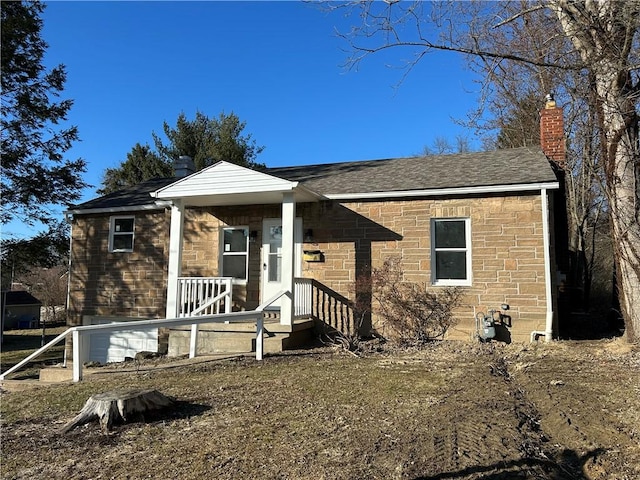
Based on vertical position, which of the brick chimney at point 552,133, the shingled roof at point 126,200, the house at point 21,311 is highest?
the brick chimney at point 552,133

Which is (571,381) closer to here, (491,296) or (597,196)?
(491,296)

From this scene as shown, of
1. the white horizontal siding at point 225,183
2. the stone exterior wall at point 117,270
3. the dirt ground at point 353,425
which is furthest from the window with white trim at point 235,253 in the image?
the dirt ground at point 353,425

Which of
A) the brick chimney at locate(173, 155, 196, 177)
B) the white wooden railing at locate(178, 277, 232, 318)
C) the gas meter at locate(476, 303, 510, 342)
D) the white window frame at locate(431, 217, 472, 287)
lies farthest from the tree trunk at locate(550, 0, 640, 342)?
the brick chimney at locate(173, 155, 196, 177)

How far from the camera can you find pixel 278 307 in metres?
11.3

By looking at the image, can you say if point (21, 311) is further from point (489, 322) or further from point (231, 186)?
point (489, 322)

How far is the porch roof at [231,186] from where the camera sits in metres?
9.48

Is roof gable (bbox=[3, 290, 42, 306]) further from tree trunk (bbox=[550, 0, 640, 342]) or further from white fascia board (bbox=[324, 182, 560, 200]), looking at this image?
tree trunk (bbox=[550, 0, 640, 342])

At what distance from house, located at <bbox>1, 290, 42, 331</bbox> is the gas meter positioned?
1078 inches

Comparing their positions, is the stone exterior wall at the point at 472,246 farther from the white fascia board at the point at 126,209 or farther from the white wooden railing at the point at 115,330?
the white fascia board at the point at 126,209

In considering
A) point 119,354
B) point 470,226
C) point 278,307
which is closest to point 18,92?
point 119,354

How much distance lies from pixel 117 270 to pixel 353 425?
1091cm

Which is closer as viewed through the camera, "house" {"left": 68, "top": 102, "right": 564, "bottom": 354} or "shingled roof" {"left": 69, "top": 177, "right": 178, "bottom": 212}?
"house" {"left": 68, "top": 102, "right": 564, "bottom": 354}

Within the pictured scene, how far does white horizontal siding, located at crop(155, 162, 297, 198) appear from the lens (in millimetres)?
9469

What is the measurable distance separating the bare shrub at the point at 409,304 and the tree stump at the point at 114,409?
5.99 metres
